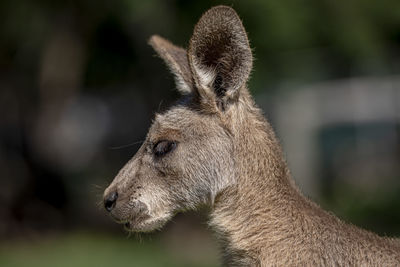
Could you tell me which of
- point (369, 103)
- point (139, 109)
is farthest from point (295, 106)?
point (139, 109)

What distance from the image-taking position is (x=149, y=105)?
19703mm

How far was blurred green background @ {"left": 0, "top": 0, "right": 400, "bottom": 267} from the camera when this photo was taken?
1470 centimetres

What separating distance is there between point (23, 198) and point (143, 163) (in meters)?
13.8

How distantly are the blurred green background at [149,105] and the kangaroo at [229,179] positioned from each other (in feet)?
17.4

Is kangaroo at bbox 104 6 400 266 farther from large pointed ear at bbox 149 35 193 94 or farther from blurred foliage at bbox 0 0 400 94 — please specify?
blurred foliage at bbox 0 0 400 94

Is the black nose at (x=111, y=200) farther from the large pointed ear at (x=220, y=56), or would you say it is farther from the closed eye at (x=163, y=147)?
the large pointed ear at (x=220, y=56)

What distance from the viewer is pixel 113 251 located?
13.9 meters

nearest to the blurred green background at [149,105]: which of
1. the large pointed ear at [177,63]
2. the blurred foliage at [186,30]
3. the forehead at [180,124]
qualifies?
the blurred foliage at [186,30]

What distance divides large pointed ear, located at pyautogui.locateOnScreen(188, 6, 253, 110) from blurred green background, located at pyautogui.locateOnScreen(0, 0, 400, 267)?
5450mm

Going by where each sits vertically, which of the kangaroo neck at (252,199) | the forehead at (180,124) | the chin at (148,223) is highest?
the forehead at (180,124)

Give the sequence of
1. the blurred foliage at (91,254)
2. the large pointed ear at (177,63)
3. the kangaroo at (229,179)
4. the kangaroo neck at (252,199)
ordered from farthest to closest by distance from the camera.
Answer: the blurred foliage at (91,254) → the large pointed ear at (177,63) → the kangaroo neck at (252,199) → the kangaroo at (229,179)

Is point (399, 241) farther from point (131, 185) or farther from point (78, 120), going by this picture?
point (78, 120)

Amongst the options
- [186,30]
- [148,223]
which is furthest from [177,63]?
[186,30]

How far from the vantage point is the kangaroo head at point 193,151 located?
5.40m
